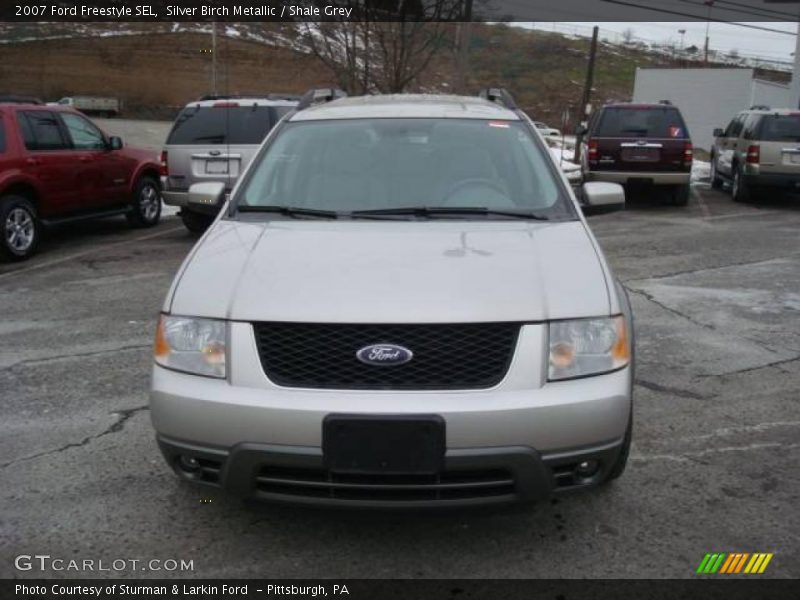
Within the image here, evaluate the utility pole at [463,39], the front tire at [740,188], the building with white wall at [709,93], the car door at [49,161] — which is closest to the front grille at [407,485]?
the car door at [49,161]

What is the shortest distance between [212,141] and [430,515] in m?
8.12

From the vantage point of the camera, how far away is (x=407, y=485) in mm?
2701

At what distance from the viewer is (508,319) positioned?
2.76m

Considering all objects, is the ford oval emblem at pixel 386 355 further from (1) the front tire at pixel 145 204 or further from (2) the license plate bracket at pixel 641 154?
(2) the license plate bracket at pixel 641 154

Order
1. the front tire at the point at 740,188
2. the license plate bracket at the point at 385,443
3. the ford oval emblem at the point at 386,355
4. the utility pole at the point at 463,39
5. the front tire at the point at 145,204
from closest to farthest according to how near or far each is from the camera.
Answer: the license plate bracket at the point at 385,443 → the ford oval emblem at the point at 386,355 → the front tire at the point at 145,204 → the front tire at the point at 740,188 → the utility pole at the point at 463,39

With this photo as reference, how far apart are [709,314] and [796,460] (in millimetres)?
2955

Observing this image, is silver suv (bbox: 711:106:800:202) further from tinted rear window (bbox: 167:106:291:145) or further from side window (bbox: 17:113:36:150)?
side window (bbox: 17:113:36:150)

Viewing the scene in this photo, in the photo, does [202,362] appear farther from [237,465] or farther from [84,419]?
[84,419]

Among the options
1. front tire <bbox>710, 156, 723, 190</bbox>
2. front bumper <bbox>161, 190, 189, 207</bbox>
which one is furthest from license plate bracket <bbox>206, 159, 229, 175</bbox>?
front tire <bbox>710, 156, 723, 190</bbox>

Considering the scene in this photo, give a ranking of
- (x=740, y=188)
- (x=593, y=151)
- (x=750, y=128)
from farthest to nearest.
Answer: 1. (x=740, y=188)
2. (x=750, y=128)
3. (x=593, y=151)

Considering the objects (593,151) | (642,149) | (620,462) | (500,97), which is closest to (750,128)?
(642,149)

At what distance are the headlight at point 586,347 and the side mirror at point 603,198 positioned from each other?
1661 mm

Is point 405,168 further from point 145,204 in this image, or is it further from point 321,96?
point 145,204

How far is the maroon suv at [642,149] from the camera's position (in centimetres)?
1339
